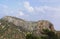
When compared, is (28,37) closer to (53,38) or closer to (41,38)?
(41,38)

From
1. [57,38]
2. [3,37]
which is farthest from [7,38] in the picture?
[57,38]

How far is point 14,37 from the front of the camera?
197 metres

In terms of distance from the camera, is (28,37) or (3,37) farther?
(3,37)

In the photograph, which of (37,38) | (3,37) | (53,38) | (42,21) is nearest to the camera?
(37,38)

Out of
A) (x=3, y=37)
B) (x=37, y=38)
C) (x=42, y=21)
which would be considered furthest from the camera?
(x=3, y=37)

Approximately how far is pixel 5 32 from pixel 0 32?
15.7 ft

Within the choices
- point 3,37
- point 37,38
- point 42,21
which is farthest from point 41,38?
point 3,37

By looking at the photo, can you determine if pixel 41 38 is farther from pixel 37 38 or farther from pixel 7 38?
pixel 7 38

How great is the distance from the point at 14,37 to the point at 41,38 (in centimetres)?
11362

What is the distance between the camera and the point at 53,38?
95.8 metres

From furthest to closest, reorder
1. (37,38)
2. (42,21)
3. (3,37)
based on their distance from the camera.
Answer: (3,37), (42,21), (37,38)

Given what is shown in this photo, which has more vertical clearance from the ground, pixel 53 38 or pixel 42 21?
pixel 42 21

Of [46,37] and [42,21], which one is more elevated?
[42,21]

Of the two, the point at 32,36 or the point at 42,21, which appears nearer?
the point at 32,36
